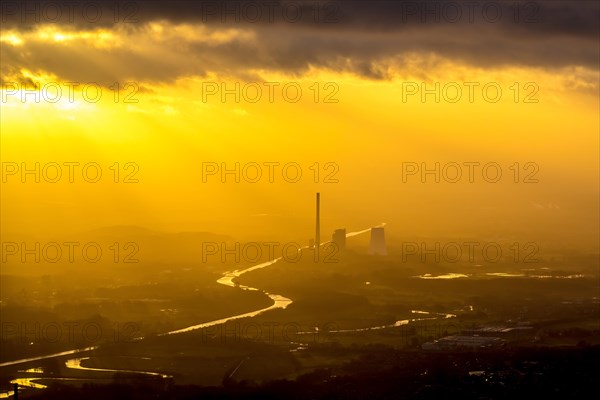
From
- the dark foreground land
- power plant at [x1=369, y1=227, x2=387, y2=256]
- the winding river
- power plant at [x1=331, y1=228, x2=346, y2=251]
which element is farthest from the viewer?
power plant at [x1=331, y1=228, x2=346, y2=251]

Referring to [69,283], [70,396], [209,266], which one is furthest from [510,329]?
[209,266]

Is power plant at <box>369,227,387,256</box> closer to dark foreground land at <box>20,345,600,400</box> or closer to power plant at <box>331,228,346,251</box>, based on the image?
power plant at <box>331,228,346,251</box>

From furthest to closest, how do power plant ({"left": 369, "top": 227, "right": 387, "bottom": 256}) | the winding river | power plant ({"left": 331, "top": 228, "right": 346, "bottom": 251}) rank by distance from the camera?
1. power plant ({"left": 331, "top": 228, "right": 346, "bottom": 251})
2. power plant ({"left": 369, "top": 227, "right": 387, "bottom": 256})
3. the winding river

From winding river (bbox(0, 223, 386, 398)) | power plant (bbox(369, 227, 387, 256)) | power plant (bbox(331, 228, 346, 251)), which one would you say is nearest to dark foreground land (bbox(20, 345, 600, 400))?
winding river (bbox(0, 223, 386, 398))

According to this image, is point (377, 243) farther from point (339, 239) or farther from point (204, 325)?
point (204, 325)

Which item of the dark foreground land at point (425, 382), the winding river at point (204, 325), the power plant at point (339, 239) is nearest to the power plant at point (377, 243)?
the power plant at point (339, 239)

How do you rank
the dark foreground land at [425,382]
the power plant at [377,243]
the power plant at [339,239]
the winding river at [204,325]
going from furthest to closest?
the power plant at [339,239]
the power plant at [377,243]
the winding river at [204,325]
the dark foreground land at [425,382]

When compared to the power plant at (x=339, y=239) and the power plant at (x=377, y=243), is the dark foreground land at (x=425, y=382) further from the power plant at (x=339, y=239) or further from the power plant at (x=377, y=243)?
the power plant at (x=339, y=239)

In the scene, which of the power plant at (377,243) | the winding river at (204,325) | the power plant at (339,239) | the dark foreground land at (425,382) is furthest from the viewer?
the power plant at (339,239)

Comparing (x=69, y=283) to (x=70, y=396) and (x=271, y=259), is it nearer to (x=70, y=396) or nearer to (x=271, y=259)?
(x=271, y=259)
